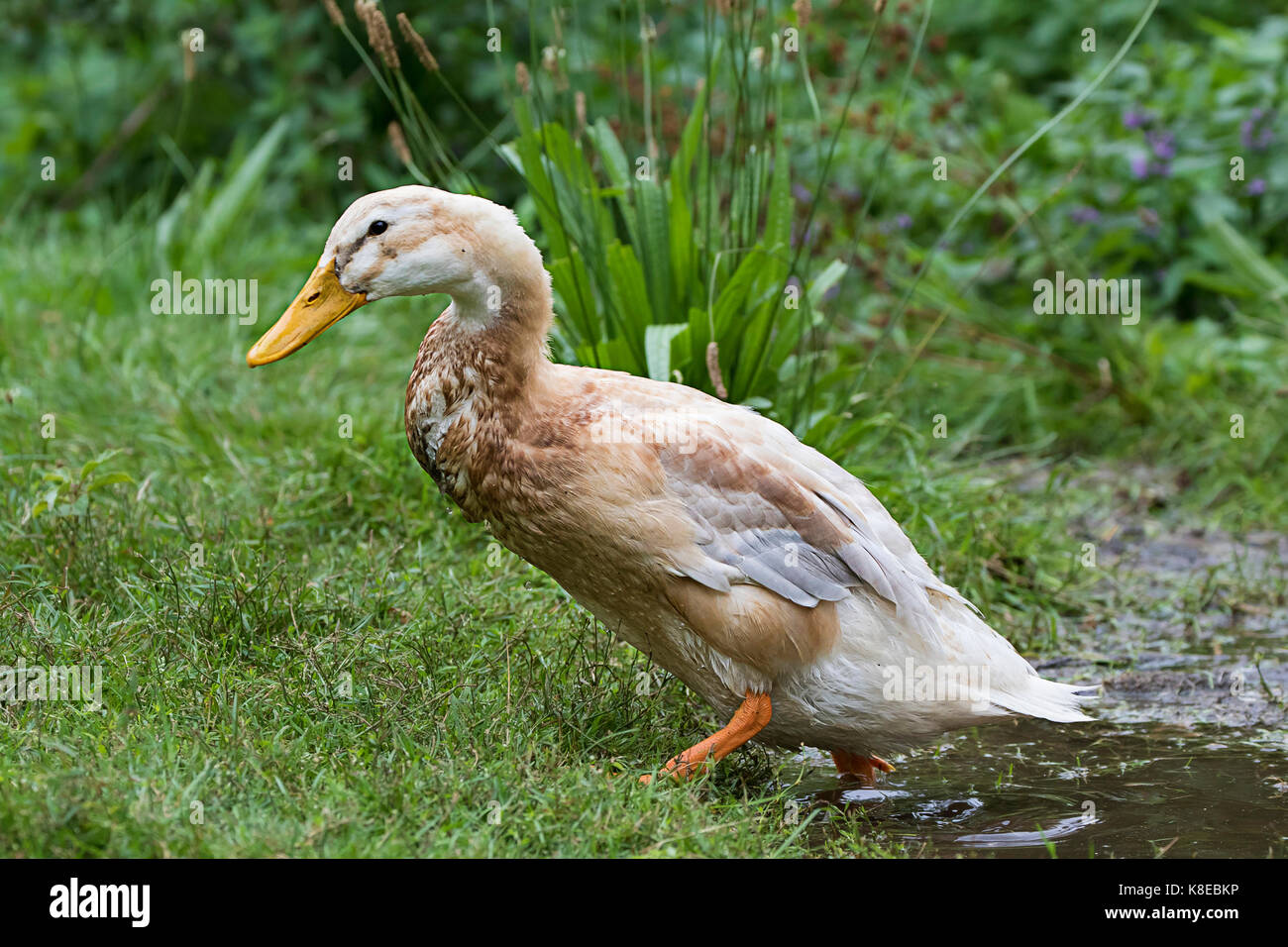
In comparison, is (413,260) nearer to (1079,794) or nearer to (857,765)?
(857,765)

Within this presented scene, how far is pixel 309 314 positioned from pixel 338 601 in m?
0.94

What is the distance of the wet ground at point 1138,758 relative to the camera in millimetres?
3457

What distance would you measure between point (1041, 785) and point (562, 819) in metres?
1.32

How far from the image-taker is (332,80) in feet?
26.7

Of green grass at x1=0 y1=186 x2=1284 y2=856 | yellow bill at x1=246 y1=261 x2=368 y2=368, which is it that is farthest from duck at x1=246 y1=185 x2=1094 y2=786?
green grass at x1=0 y1=186 x2=1284 y2=856

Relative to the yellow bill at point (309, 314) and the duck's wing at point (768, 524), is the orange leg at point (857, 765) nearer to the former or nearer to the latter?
the duck's wing at point (768, 524)

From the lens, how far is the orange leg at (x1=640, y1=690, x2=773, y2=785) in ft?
11.3

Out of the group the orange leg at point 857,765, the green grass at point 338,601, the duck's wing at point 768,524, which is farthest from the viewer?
the orange leg at point 857,765

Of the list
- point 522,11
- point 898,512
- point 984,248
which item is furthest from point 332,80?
point 898,512

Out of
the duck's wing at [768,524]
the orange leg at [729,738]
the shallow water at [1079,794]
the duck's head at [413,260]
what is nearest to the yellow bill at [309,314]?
the duck's head at [413,260]

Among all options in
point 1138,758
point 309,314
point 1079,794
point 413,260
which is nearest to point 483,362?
point 413,260

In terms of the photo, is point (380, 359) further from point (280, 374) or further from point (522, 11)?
point (522, 11)

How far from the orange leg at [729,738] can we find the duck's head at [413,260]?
103 centimetres

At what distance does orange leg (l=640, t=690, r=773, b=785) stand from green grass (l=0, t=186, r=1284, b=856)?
10cm
